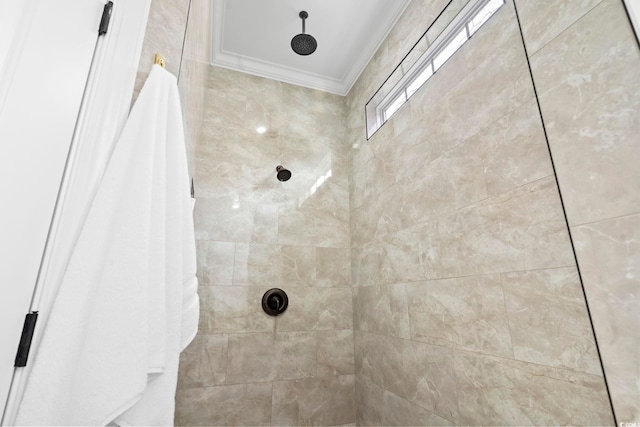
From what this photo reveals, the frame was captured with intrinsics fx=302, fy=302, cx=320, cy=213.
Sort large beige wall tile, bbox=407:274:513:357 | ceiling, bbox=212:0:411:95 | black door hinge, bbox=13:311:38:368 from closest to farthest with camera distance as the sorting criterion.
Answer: black door hinge, bbox=13:311:38:368
large beige wall tile, bbox=407:274:513:357
ceiling, bbox=212:0:411:95

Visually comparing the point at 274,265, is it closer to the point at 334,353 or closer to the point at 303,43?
the point at 334,353

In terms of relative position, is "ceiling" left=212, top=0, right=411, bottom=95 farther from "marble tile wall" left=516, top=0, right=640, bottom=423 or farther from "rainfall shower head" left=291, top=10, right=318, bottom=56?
"marble tile wall" left=516, top=0, right=640, bottom=423

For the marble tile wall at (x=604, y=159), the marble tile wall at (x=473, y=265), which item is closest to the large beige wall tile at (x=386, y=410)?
the marble tile wall at (x=473, y=265)

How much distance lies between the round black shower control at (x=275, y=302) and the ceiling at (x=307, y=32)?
1.80 meters

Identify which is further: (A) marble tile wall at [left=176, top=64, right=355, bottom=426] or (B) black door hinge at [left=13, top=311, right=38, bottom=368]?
(A) marble tile wall at [left=176, top=64, right=355, bottom=426]

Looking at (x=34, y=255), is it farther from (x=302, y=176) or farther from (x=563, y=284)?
(x=302, y=176)

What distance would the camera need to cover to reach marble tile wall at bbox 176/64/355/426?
1.95 meters

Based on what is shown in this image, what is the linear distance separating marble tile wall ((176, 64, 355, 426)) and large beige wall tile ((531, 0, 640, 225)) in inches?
64.8

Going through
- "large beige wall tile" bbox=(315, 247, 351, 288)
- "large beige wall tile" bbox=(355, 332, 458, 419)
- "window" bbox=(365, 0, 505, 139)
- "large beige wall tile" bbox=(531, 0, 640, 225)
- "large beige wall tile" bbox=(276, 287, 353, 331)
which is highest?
"window" bbox=(365, 0, 505, 139)

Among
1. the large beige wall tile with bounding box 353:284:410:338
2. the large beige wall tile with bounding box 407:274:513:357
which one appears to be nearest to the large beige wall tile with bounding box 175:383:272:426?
the large beige wall tile with bounding box 353:284:410:338

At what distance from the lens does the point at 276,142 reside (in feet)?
8.14

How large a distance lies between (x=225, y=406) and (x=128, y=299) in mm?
1689

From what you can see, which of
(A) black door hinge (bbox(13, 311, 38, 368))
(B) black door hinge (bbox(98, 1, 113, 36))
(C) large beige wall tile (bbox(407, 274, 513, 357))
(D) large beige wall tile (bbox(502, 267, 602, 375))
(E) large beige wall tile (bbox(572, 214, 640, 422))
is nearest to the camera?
(A) black door hinge (bbox(13, 311, 38, 368))

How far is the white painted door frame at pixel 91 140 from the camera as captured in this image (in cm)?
53
